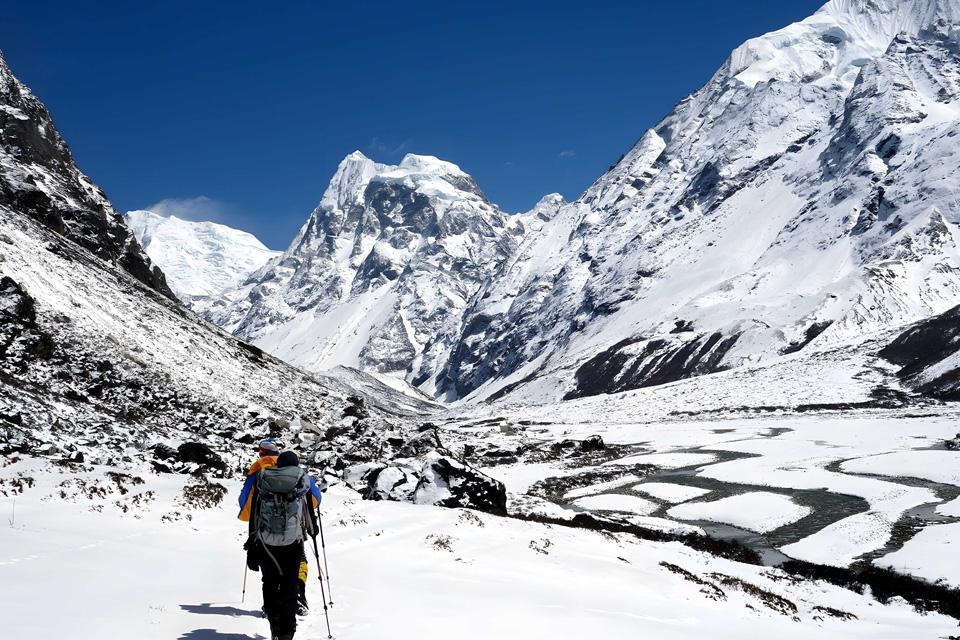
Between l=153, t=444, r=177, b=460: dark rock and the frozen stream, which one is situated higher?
→ l=153, t=444, r=177, b=460: dark rock

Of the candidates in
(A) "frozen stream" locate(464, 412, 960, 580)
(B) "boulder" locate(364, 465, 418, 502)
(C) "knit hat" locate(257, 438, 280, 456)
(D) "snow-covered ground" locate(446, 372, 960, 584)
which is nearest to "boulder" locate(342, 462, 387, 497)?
(B) "boulder" locate(364, 465, 418, 502)

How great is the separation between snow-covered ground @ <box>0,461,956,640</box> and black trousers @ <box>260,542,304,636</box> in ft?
1.97

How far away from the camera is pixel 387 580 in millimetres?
14141

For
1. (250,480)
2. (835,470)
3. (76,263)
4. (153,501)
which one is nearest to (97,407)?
(153,501)

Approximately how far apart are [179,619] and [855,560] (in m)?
28.1

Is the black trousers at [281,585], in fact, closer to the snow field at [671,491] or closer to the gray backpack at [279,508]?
the gray backpack at [279,508]

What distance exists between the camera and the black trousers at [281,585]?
9477mm

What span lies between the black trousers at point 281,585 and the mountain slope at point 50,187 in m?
65.9

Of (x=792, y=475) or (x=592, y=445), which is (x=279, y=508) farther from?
(x=592, y=445)

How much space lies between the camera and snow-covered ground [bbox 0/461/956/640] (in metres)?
9.99

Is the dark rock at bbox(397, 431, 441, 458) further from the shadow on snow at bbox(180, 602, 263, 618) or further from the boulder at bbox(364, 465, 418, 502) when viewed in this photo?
the shadow on snow at bbox(180, 602, 263, 618)

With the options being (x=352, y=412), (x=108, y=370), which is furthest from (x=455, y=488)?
(x=352, y=412)

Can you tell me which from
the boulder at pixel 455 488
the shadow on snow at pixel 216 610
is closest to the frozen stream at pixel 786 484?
the boulder at pixel 455 488

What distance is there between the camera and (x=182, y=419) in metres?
41.0
